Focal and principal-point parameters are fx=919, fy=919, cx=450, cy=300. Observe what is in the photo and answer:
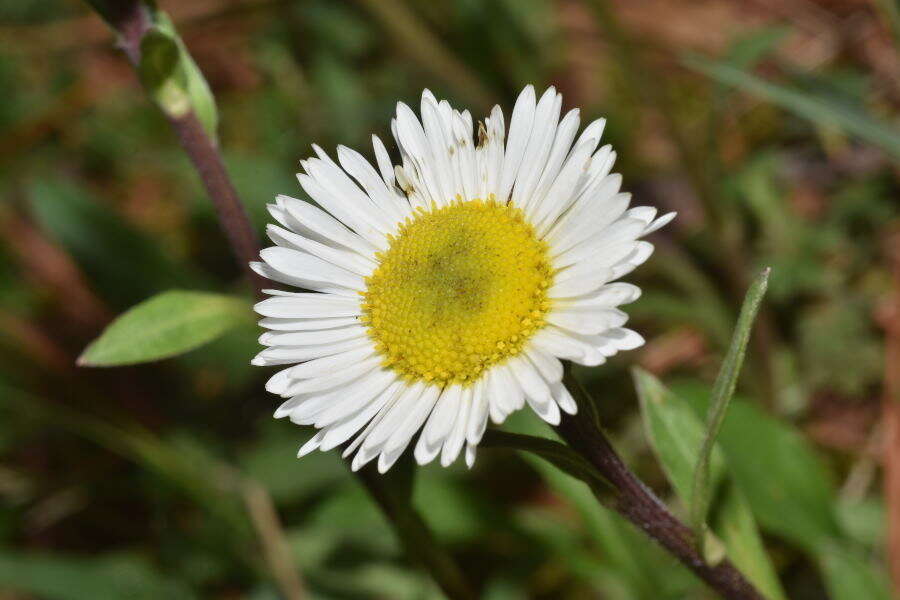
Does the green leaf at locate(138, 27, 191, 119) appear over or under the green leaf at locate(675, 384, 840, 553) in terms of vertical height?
over

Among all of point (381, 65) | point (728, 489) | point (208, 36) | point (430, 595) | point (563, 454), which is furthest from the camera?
point (208, 36)

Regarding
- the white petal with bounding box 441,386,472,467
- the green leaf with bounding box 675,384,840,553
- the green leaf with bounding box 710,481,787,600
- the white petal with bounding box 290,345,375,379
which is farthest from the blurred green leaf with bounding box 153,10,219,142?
the green leaf with bounding box 675,384,840,553

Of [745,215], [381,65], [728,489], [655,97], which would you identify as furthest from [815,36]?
[728,489]

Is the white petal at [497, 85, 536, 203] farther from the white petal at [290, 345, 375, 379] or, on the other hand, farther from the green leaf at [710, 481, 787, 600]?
the green leaf at [710, 481, 787, 600]

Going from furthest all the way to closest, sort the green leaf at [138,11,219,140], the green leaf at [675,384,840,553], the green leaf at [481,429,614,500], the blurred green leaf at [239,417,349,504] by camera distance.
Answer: the blurred green leaf at [239,417,349,504], the green leaf at [675,384,840,553], the green leaf at [138,11,219,140], the green leaf at [481,429,614,500]

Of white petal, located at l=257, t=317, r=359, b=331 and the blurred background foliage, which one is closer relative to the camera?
white petal, located at l=257, t=317, r=359, b=331

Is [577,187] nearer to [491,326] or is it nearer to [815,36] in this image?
[491,326]
